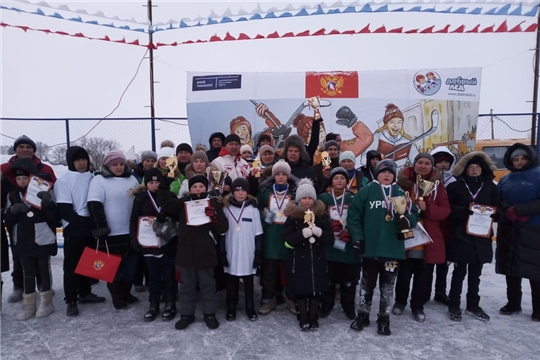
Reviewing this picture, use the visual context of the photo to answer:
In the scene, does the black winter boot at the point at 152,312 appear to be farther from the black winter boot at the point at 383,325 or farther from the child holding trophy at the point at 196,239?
the black winter boot at the point at 383,325

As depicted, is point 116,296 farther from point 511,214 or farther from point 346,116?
point 346,116

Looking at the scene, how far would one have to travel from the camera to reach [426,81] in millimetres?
7148

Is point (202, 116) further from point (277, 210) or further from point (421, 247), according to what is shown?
point (421, 247)

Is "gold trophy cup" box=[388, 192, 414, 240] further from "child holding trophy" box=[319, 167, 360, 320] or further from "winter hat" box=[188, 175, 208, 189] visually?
"winter hat" box=[188, 175, 208, 189]

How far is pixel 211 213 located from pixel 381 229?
64.9 inches

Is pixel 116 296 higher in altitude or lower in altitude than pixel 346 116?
lower

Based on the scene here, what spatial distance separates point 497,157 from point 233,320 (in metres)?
8.75

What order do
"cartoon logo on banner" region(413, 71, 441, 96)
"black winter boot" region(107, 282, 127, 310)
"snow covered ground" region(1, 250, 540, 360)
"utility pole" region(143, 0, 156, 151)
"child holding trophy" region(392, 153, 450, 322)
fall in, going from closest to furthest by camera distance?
"snow covered ground" region(1, 250, 540, 360), "child holding trophy" region(392, 153, 450, 322), "black winter boot" region(107, 282, 127, 310), "cartoon logo on banner" region(413, 71, 441, 96), "utility pole" region(143, 0, 156, 151)

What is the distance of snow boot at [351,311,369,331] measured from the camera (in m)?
3.62

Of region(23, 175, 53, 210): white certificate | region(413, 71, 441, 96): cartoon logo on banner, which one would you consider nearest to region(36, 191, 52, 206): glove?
region(23, 175, 53, 210): white certificate

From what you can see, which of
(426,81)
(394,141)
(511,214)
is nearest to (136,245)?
(511,214)

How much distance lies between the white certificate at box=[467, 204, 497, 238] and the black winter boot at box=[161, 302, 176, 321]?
128 inches

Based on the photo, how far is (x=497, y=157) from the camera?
951 centimetres

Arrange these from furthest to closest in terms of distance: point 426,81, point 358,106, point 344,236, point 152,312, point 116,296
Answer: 1. point 358,106
2. point 426,81
3. point 116,296
4. point 152,312
5. point 344,236
